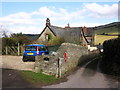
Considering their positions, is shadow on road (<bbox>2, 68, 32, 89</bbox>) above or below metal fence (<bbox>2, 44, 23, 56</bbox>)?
below

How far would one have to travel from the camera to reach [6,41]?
2544cm

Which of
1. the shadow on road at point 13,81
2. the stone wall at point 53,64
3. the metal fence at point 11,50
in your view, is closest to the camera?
the shadow on road at point 13,81

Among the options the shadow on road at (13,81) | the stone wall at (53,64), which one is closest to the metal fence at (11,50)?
the stone wall at (53,64)

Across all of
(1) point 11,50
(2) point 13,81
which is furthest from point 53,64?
(1) point 11,50

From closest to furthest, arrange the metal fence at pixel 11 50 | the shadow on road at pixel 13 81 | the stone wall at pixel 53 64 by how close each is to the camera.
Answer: the shadow on road at pixel 13 81 → the stone wall at pixel 53 64 → the metal fence at pixel 11 50

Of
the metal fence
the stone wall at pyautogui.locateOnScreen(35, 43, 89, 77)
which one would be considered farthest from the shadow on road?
the metal fence

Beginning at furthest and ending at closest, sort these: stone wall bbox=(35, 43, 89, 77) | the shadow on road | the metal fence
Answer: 1. the metal fence
2. stone wall bbox=(35, 43, 89, 77)
3. the shadow on road

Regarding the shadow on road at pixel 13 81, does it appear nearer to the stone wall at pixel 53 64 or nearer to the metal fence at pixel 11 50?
the stone wall at pixel 53 64

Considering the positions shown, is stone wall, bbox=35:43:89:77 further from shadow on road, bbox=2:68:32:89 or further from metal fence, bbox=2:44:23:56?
metal fence, bbox=2:44:23:56

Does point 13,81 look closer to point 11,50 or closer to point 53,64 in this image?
point 53,64

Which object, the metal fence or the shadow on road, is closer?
the shadow on road

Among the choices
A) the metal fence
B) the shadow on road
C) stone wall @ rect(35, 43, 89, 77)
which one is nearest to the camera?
the shadow on road

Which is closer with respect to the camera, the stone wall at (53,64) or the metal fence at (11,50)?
the stone wall at (53,64)

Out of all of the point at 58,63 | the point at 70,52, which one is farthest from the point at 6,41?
the point at 58,63
